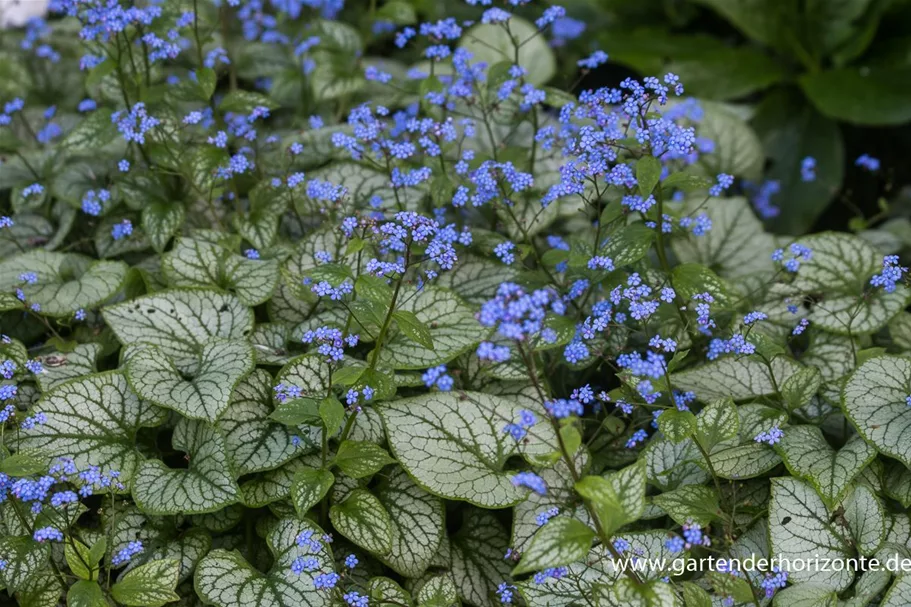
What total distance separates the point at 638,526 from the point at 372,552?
858mm

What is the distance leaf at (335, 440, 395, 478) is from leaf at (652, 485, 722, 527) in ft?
2.70

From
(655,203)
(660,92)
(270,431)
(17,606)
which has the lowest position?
(17,606)

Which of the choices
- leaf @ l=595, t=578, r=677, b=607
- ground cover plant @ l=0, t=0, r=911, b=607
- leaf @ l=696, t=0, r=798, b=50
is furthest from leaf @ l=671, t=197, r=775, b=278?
leaf @ l=595, t=578, r=677, b=607

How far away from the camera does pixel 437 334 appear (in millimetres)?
3004

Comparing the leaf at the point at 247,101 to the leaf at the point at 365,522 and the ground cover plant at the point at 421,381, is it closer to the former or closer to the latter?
the ground cover plant at the point at 421,381

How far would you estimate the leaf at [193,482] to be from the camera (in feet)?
8.54

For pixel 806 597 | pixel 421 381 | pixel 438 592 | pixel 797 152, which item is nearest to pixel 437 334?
pixel 421 381

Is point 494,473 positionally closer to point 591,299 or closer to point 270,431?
point 270,431

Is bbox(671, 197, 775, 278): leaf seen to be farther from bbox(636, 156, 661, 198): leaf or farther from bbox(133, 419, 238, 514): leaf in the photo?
bbox(133, 419, 238, 514): leaf

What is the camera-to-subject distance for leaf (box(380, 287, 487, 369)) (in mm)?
2881

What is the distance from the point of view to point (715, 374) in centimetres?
309

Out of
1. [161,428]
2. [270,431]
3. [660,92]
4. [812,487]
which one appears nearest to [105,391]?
[161,428]

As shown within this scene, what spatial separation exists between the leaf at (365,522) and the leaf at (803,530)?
114 centimetres

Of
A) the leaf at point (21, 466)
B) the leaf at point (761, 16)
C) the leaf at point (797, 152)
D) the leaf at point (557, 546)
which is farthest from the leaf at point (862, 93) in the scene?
the leaf at point (21, 466)
